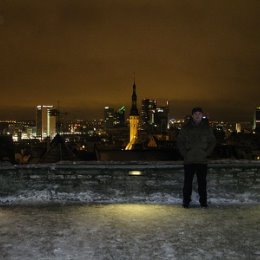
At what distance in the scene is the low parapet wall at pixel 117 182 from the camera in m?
8.67

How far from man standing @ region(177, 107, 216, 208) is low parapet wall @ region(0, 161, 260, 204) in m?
0.52

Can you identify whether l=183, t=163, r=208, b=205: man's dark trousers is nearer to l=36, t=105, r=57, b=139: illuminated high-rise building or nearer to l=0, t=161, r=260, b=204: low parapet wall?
l=0, t=161, r=260, b=204: low parapet wall

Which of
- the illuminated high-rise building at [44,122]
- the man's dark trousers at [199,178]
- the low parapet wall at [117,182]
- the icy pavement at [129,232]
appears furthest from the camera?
the illuminated high-rise building at [44,122]

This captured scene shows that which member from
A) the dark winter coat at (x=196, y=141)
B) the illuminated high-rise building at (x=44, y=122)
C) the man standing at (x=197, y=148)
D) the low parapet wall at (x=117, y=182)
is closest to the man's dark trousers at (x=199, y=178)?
the man standing at (x=197, y=148)

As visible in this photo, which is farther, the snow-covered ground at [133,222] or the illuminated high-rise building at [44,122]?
the illuminated high-rise building at [44,122]

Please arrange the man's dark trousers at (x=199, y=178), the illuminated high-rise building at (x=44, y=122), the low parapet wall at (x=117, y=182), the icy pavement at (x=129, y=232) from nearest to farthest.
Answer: the icy pavement at (x=129, y=232) < the man's dark trousers at (x=199, y=178) < the low parapet wall at (x=117, y=182) < the illuminated high-rise building at (x=44, y=122)

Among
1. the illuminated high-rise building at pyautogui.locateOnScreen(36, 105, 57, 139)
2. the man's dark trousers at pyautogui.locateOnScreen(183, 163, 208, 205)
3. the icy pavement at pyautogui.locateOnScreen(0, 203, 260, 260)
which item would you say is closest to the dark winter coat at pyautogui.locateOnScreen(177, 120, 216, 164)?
the man's dark trousers at pyautogui.locateOnScreen(183, 163, 208, 205)

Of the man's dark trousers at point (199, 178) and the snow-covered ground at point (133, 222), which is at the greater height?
the man's dark trousers at point (199, 178)

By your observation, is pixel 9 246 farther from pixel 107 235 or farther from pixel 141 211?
pixel 141 211

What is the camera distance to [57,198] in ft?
28.7

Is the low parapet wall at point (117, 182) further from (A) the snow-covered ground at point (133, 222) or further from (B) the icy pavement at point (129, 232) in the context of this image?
(B) the icy pavement at point (129, 232)

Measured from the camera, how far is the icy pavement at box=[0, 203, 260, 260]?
552cm

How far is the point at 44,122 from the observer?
134875 millimetres

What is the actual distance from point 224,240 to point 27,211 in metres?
3.56
